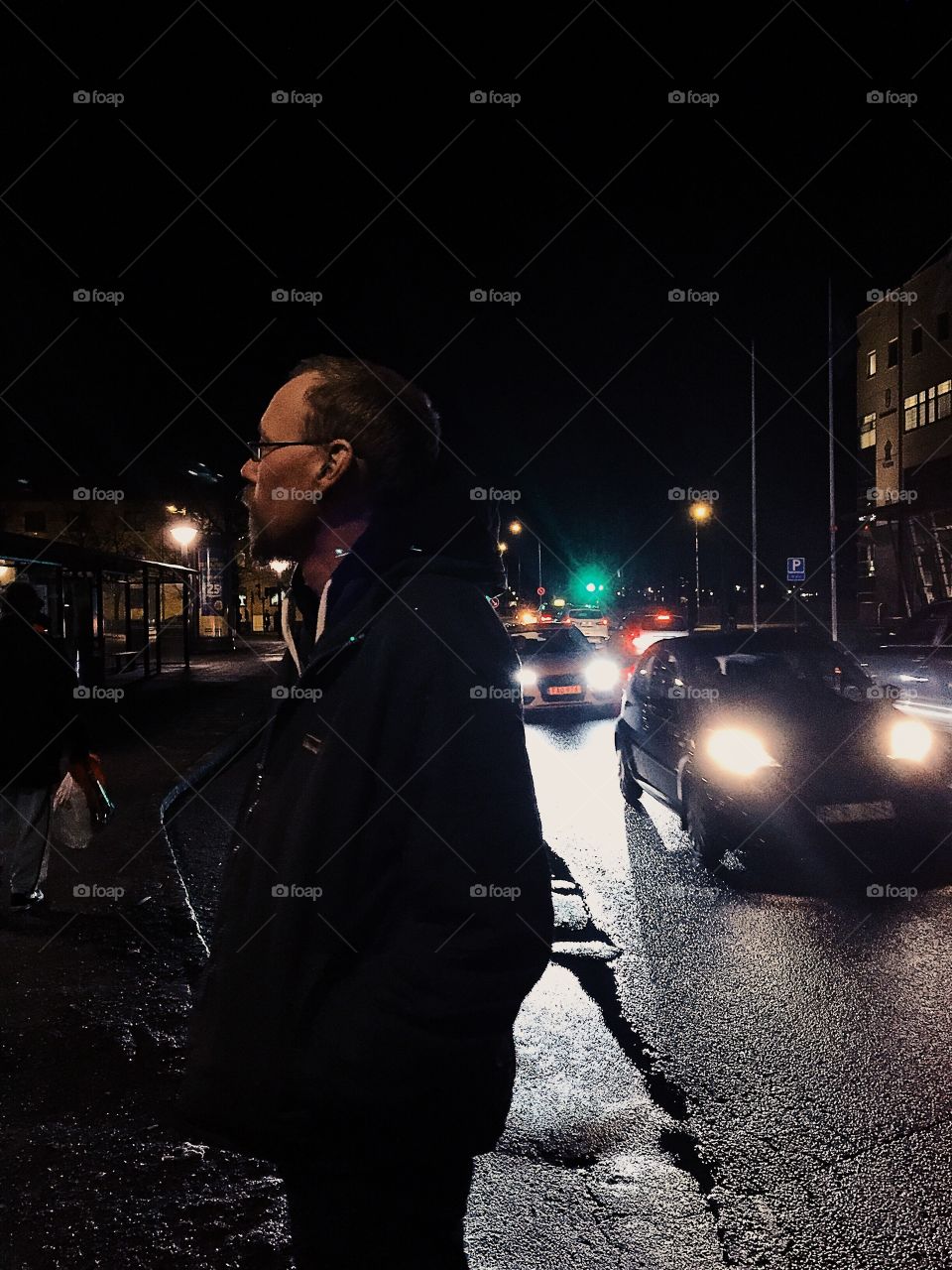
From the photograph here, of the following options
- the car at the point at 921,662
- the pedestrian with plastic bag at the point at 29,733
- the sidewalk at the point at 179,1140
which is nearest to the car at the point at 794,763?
the sidewalk at the point at 179,1140

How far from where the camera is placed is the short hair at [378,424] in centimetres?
171

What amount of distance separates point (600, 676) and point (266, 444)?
15761 mm

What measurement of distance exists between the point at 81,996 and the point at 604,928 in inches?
116

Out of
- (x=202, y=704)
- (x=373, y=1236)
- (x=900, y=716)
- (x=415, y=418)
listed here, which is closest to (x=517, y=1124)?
(x=373, y=1236)

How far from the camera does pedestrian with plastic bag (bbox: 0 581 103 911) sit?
19.4 ft
